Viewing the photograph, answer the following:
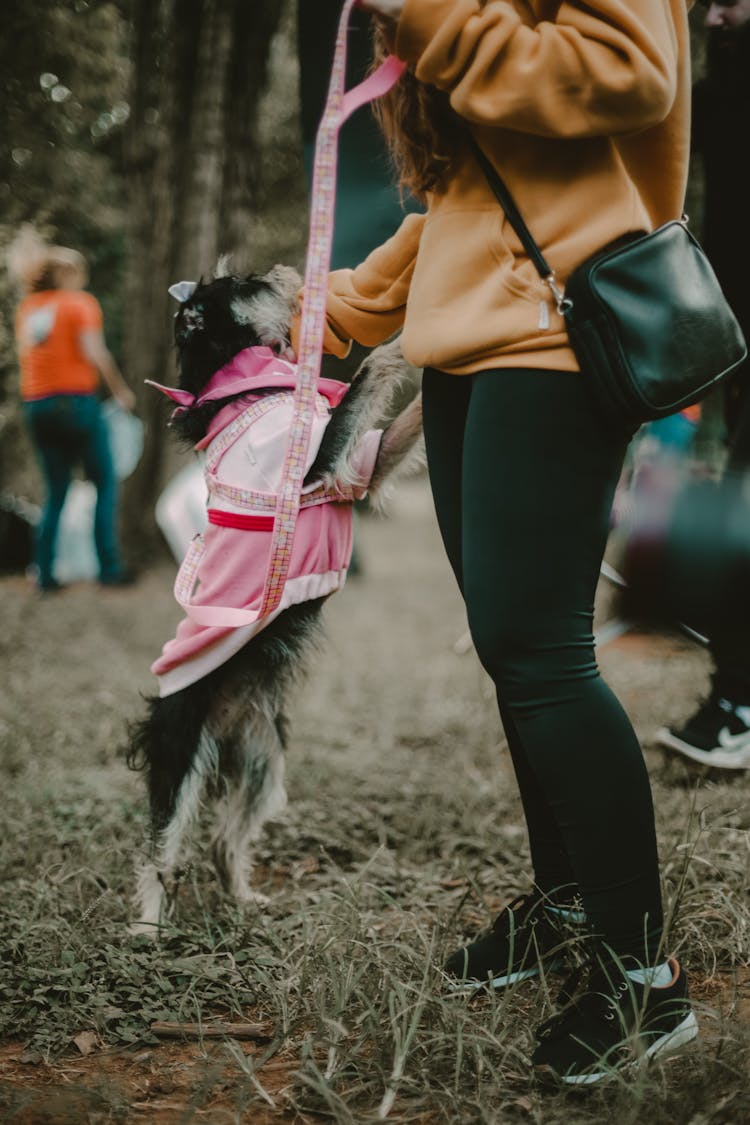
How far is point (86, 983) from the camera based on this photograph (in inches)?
77.2

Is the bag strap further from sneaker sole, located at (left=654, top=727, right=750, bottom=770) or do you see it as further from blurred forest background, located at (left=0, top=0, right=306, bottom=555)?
blurred forest background, located at (left=0, top=0, right=306, bottom=555)

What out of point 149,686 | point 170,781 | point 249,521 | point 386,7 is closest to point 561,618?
point 249,521

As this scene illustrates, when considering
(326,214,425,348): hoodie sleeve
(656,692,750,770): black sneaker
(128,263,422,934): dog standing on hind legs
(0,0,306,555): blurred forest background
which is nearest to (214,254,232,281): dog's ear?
(128,263,422,934): dog standing on hind legs

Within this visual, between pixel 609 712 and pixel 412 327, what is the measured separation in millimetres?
708

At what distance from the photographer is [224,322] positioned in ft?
7.59

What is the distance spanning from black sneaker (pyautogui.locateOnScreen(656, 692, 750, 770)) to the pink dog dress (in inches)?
55.8

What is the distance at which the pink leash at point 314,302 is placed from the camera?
1675mm

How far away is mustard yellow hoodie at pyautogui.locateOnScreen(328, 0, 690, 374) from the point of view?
1.41m

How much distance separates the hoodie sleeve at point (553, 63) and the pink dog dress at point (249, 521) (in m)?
0.84

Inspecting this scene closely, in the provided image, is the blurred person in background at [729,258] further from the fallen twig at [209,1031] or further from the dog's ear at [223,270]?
the fallen twig at [209,1031]

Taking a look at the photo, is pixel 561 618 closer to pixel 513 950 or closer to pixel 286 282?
pixel 513 950

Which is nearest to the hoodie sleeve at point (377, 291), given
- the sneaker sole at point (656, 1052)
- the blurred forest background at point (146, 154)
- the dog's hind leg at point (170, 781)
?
the dog's hind leg at point (170, 781)

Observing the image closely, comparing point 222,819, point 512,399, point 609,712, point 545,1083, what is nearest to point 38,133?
point 222,819

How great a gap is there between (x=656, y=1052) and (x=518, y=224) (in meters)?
1.31
